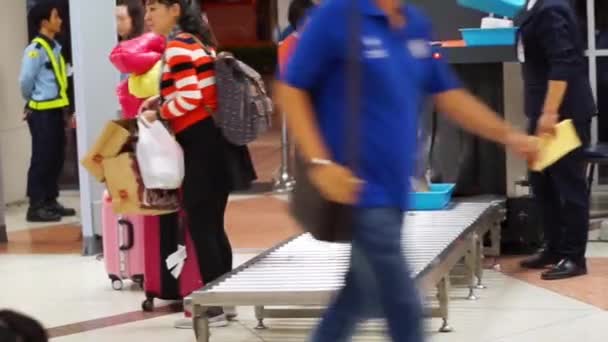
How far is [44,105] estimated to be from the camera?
9.87 m

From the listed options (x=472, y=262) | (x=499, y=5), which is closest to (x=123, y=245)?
(x=472, y=262)

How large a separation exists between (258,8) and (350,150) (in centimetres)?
1800

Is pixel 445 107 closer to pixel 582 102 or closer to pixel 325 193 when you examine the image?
pixel 325 193

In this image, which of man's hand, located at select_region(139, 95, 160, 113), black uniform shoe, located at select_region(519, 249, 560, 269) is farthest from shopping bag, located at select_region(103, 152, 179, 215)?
black uniform shoe, located at select_region(519, 249, 560, 269)

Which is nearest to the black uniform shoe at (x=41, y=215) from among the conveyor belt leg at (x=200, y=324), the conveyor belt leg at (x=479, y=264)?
the conveyor belt leg at (x=479, y=264)

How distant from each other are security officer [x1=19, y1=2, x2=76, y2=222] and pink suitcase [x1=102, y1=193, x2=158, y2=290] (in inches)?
118

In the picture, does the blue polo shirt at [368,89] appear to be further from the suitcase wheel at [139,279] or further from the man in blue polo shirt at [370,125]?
the suitcase wheel at [139,279]

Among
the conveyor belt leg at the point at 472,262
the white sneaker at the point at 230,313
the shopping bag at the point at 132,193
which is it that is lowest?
the white sneaker at the point at 230,313

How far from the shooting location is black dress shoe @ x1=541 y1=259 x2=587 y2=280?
689 cm

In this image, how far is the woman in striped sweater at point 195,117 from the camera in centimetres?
570

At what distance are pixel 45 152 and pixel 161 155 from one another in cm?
444

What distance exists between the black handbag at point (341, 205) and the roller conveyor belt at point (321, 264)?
112cm

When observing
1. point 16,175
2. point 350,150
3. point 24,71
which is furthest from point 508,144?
point 16,175

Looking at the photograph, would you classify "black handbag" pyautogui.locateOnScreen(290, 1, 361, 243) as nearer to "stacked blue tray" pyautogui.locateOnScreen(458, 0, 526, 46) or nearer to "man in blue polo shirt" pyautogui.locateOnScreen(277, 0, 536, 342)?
"man in blue polo shirt" pyautogui.locateOnScreen(277, 0, 536, 342)
